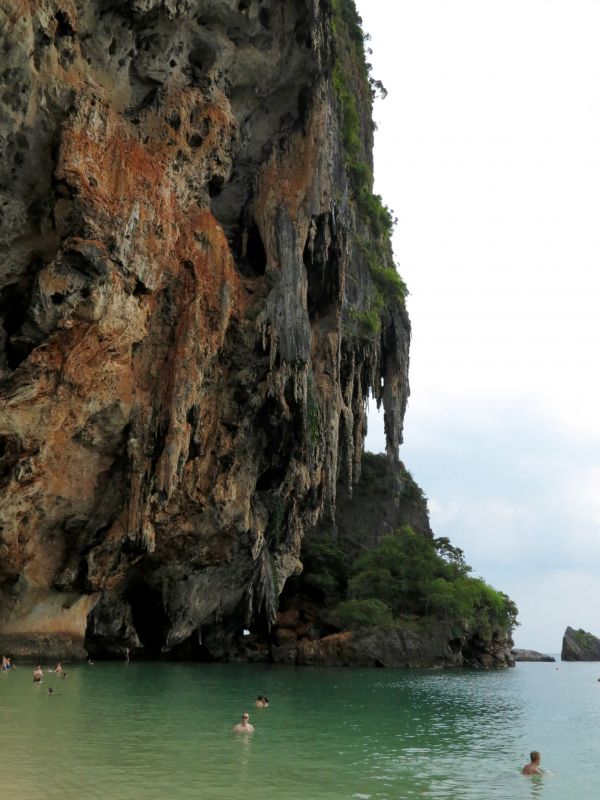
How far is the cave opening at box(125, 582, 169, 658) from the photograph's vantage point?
3203 cm

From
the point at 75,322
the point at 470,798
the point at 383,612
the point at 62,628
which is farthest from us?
the point at 383,612

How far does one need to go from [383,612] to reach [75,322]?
88.4 feet

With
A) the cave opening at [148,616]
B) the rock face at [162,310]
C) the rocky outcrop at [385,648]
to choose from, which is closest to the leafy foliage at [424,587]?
the rocky outcrop at [385,648]

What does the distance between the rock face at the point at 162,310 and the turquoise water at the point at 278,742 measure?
17.9 feet

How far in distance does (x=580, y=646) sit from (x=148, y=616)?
6804 centimetres

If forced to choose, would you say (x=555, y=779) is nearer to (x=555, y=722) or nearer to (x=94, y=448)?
(x=555, y=722)

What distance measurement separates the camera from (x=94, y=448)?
2361cm

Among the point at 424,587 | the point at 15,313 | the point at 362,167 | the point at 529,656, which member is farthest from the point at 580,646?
the point at 15,313

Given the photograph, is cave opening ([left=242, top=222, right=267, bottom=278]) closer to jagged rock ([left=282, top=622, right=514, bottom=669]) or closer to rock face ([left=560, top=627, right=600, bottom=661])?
jagged rock ([left=282, top=622, right=514, bottom=669])

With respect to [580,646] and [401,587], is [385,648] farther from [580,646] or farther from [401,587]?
[580,646]

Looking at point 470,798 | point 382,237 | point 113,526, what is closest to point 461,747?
point 470,798

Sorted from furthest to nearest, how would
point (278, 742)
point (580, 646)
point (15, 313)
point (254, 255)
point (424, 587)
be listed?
point (580, 646) → point (424, 587) → point (254, 255) → point (15, 313) → point (278, 742)

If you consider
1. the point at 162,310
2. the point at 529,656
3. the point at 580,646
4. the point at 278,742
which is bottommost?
the point at 529,656

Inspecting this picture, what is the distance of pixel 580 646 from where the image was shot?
3359 inches
